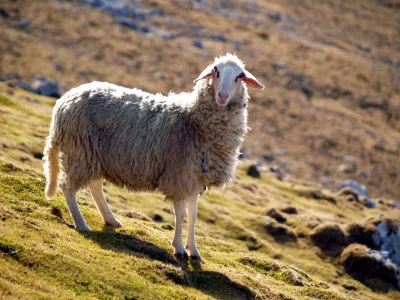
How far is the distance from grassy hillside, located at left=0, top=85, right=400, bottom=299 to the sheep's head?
150 inches

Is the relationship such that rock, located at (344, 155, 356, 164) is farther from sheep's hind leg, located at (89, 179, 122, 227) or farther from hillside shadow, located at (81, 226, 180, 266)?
hillside shadow, located at (81, 226, 180, 266)

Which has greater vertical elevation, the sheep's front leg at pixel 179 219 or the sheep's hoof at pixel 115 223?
the sheep's front leg at pixel 179 219

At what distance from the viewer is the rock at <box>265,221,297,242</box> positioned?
96.8ft

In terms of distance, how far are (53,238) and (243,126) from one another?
5.02 metres

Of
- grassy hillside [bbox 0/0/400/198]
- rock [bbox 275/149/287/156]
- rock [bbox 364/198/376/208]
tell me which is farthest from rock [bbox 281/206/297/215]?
rock [bbox 275/149/287/156]

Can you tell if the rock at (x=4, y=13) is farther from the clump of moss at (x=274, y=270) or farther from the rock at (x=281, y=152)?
the clump of moss at (x=274, y=270)

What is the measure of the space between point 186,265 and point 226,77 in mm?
4364

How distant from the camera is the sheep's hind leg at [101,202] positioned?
48.9ft

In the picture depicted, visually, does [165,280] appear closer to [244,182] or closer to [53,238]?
[53,238]

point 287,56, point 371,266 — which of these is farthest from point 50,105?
point 287,56

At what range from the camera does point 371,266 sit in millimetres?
27500

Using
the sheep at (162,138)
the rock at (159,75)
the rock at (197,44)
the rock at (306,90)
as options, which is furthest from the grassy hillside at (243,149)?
the sheep at (162,138)

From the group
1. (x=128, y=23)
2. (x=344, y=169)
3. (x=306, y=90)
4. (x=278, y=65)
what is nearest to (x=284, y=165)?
(x=344, y=169)

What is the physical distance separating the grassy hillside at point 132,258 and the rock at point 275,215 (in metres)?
2.18
